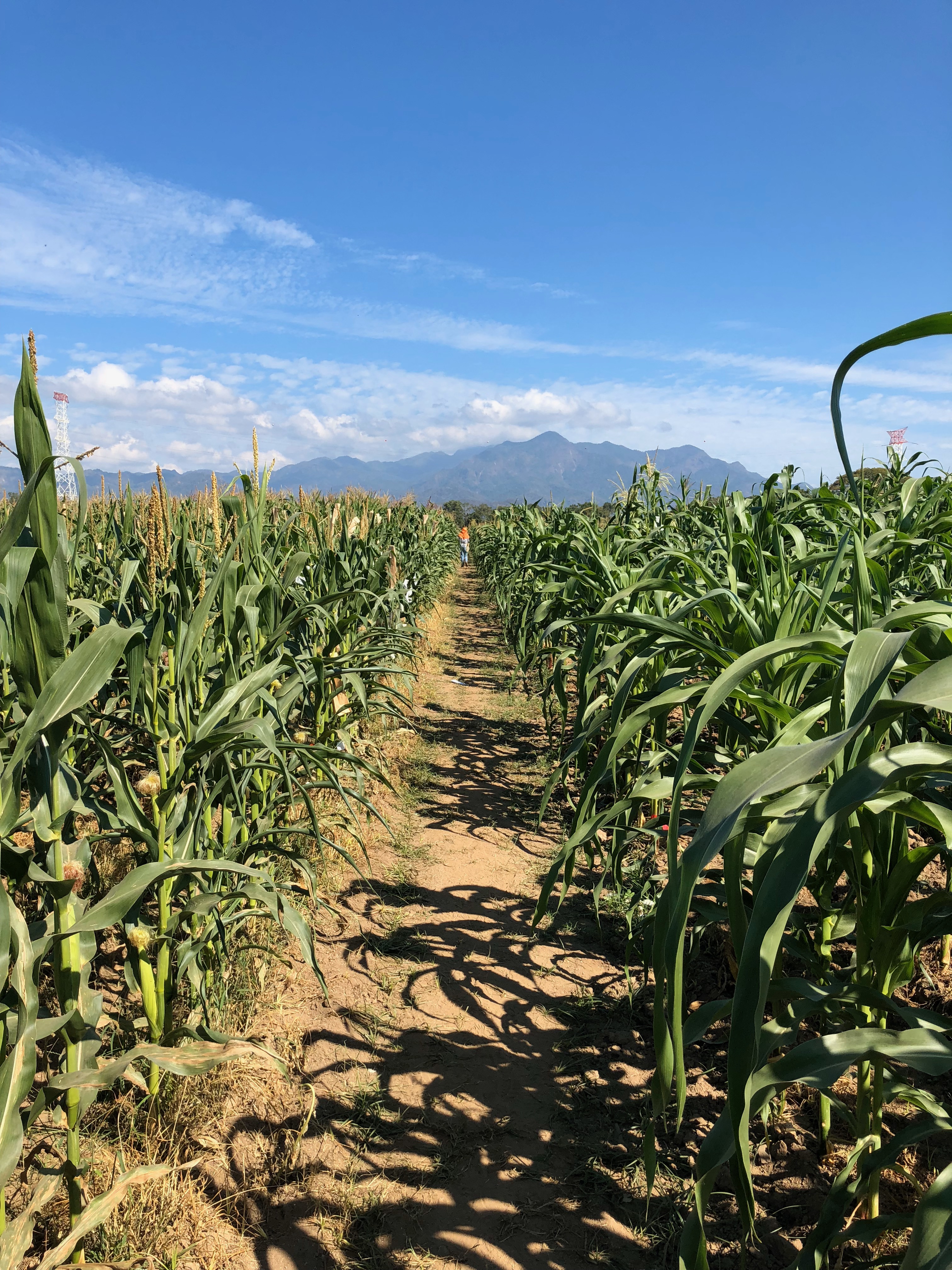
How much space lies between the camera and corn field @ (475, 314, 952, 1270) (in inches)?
29.5

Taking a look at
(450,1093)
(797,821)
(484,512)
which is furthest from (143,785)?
(484,512)

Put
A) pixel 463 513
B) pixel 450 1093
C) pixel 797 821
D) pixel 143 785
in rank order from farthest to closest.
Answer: pixel 463 513, pixel 450 1093, pixel 143 785, pixel 797 821

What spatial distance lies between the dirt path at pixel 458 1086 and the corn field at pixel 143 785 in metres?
0.30

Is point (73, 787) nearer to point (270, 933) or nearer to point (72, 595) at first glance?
point (270, 933)

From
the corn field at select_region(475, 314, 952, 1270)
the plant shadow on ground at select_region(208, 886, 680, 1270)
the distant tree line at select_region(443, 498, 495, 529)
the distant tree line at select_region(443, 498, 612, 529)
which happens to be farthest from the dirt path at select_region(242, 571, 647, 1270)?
the distant tree line at select_region(443, 498, 495, 529)

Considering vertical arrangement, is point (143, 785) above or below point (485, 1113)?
above

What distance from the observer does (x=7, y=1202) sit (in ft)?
5.31

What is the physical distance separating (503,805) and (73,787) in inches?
115

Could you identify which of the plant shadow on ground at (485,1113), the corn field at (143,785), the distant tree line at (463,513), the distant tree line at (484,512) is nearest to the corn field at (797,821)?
the plant shadow on ground at (485,1113)

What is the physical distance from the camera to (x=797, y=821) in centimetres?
83

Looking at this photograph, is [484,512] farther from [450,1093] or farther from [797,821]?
[797,821]

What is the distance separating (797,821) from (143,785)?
1.47 meters

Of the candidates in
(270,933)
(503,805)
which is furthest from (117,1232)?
(503,805)

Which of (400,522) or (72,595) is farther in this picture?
(400,522)
